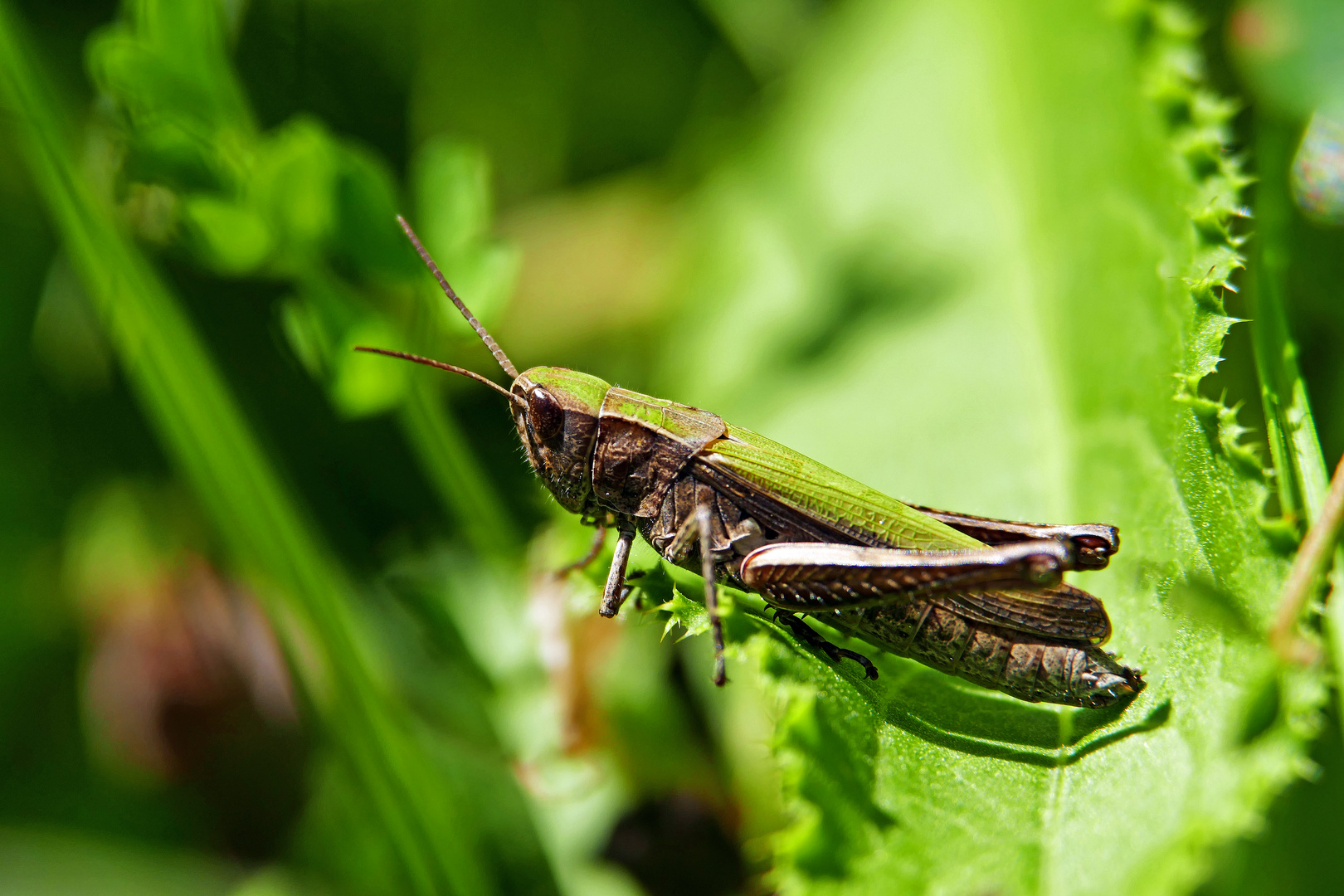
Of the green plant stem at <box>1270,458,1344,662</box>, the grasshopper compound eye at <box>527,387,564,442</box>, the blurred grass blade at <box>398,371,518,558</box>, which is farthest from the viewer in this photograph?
the blurred grass blade at <box>398,371,518,558</box>

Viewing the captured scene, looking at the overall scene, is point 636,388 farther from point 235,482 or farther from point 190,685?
point 190,685

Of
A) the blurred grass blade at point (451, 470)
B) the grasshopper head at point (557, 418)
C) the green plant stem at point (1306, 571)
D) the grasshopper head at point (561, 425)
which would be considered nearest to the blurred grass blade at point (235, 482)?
the blurred grass blade at point (451, 470)

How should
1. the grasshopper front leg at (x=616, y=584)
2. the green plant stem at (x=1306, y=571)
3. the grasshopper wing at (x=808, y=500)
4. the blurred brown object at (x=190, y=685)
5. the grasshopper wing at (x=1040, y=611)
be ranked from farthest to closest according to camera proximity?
the blurred brown object at (x=190, y=685) < the grasshopper front leg at (x=616, y=584) < the grasshopper wing at (x=808, y=500) < the grasshopper wing at (x=1040, y=611) < the green plant stem at (x=1306, y=571)

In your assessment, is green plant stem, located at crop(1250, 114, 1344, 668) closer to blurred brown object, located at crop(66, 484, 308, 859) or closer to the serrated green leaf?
the serrated green leaf

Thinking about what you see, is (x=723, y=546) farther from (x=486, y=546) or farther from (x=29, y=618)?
(x=29, y=618)

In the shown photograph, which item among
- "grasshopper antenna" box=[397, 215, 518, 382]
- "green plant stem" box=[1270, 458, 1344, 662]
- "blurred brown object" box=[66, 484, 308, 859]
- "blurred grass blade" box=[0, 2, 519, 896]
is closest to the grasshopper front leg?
"grasshopper antenna" box=[397, 215, 518, 382]

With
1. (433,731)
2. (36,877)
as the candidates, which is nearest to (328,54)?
(433,731)

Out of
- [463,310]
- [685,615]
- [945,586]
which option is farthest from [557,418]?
[945,586]

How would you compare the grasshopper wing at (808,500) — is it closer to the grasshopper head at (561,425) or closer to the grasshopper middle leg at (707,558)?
the grasshopper middle leg at (707,558)

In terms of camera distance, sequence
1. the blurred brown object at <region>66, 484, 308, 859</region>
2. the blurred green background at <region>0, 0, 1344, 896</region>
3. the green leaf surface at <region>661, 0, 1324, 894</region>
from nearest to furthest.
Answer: the green leaf surface at <region>661, 0, 1324, 894</region>, the blurred green background at <region>0, 0, 1344, 896</region>, the blurred brown object at <region>66, 484, 308, 859</region>
